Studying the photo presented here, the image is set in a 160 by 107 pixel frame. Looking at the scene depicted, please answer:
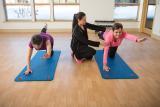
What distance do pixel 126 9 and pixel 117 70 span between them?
4110mm

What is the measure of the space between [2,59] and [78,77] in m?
1.86

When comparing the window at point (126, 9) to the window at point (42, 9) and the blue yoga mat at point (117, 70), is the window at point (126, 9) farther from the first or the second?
the blue yoga mat at point (117, 70)

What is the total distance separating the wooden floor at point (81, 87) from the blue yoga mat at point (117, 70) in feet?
0.33

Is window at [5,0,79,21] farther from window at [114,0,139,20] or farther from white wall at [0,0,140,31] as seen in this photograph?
window at [114,0,139,20]

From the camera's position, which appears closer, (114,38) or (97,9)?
(114,38)

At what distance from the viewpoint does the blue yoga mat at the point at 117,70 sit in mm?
3016

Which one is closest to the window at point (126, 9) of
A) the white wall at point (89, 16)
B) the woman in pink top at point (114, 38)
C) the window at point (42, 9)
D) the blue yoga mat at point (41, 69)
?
the white wall at point (89, 16)

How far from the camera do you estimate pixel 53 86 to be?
2.73m

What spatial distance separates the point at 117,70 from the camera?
323 cm

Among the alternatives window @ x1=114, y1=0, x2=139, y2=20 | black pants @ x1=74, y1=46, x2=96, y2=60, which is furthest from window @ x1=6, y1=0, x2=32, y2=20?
black pants @ x1=74, y1=46, x2=96, y2=60

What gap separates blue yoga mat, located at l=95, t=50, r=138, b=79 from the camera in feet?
9.89

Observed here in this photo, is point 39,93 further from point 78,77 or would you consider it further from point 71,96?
point 78,77

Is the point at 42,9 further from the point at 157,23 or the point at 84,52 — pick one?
the point at 157,23

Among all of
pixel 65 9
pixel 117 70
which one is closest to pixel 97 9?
pixel 65 9
